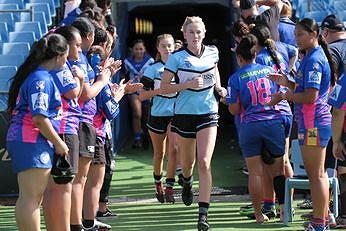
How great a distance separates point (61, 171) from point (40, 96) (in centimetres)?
63

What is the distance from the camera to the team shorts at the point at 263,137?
8234mm

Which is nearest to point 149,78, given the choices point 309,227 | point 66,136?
point 309,227

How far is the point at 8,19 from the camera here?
13.8 metres

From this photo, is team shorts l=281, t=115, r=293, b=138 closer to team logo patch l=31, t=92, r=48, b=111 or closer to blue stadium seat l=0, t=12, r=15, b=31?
team logo patch l=31, t=92, r=48, b=111

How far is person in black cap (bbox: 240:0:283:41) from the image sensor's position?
9.41 m

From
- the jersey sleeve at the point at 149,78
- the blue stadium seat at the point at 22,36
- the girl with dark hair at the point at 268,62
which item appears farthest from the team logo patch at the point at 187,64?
the blue stadium seat at the point at 22,36

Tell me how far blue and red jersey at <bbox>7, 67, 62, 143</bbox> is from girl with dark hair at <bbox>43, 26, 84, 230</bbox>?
0.66ft

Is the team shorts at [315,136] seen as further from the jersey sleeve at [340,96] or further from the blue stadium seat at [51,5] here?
the blue stadium seat at [51,5]

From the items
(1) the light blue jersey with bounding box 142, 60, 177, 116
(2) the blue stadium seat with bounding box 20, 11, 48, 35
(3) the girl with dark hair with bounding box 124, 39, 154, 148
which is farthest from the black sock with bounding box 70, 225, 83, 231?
(3) the girl with dark hair with bounding box 124, 39, 154, 148

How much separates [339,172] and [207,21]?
1106 cm

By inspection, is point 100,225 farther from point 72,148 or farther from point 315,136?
point 315,136

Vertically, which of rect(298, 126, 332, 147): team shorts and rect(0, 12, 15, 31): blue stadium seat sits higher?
rect(0, 12, 15, 31): blue stadium seat

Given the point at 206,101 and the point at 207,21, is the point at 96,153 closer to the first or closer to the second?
the point at 206,101

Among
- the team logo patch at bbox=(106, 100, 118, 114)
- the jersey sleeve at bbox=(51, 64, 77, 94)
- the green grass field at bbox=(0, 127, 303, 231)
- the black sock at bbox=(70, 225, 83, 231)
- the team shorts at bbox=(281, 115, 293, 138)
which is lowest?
the green grass field at bbox=(0, 127, 303, 231)
